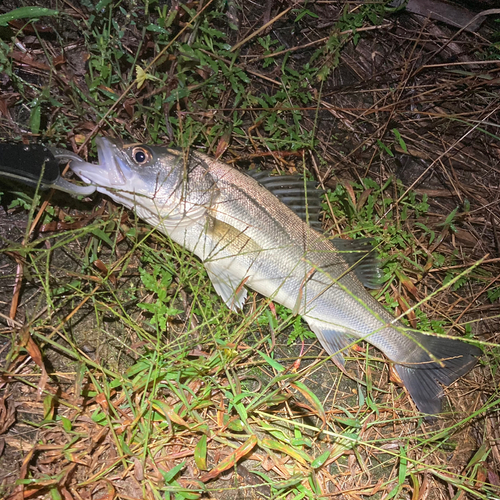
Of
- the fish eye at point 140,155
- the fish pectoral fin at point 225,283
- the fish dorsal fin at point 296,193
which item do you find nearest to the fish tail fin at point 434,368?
the fish dorsal fin at point 296,193

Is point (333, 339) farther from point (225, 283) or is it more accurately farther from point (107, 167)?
point (107, 167)

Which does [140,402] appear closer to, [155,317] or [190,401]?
[190,401]

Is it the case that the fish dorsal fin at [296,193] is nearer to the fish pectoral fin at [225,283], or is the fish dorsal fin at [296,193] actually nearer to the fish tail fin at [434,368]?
the fish pectoral fin at [225,283]

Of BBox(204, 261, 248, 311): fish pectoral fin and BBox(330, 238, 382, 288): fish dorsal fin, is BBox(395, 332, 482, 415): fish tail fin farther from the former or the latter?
A: BBox(204, 261, 248, 311): fish pectoral fin

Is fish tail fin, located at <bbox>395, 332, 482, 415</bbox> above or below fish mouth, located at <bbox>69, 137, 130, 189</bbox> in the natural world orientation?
below

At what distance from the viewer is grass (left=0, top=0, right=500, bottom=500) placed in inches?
95.8

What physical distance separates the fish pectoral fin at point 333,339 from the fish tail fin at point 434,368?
1.37 feet

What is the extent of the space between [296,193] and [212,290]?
3.02ft

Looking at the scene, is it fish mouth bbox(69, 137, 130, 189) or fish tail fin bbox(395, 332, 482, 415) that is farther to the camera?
fish tail fin bbox(395, 332, 482, 415)

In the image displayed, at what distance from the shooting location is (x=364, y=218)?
123 inches

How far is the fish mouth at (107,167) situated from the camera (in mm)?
2466

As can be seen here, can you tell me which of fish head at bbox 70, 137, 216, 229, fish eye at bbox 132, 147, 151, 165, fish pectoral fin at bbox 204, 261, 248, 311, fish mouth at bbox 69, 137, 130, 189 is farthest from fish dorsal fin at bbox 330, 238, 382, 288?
fish mouth at bbox 69, 137, 130, 189

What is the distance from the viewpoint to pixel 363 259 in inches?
114

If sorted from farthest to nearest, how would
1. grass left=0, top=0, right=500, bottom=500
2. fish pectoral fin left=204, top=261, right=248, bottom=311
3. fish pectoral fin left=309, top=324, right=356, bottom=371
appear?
fish pectoral fin left=309, top=324, right=356, bottom=371 → fish pectoral fin left=204, top=261, right=248, bottom=311 → grass left=0, top=0, right=500, bottom=500
